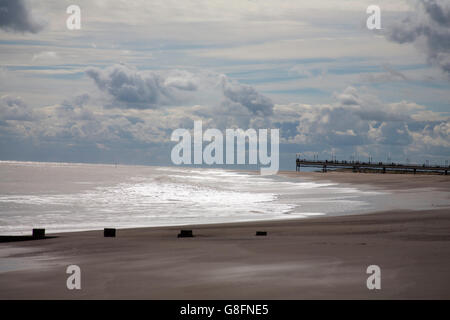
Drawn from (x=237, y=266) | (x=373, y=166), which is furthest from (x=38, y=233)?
(x=373, y=166)

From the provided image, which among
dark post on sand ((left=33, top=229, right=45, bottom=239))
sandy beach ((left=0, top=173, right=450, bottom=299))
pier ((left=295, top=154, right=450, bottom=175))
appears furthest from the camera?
pier ((left=295, top=154, right=450, bottom=175))

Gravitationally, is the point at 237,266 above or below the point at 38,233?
above

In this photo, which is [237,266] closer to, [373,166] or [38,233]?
[38,233]

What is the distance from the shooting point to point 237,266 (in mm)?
11609

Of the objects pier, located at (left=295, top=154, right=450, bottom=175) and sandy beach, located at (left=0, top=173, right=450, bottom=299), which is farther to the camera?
pier, located at (left=295, top=154, right=450, bottom=175)

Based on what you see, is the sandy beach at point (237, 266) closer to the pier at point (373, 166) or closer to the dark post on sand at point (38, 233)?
the dark post on sand at point (38, 233)

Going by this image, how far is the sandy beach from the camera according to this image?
9156 millimetres

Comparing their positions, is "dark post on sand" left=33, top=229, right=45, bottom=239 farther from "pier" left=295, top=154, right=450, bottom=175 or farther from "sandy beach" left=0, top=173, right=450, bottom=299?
"pier" left=295, top=154, right=450, bottom=175

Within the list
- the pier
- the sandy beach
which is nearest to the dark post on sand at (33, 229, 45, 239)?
the sandy beach

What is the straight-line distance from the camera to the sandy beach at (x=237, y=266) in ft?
30.0

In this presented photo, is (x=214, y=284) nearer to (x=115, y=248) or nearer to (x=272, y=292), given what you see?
(x=272, y=292)
